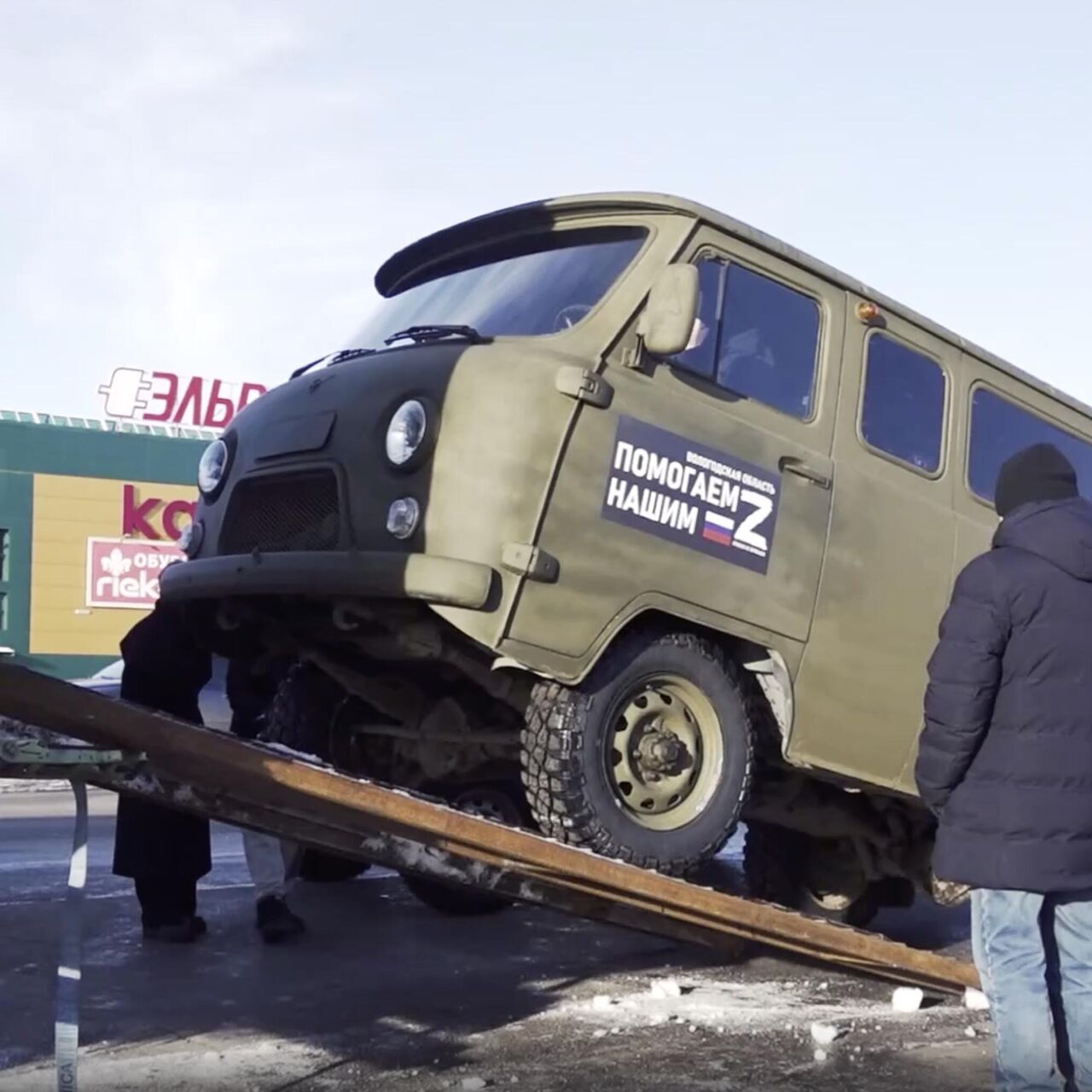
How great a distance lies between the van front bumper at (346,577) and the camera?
4305 mm

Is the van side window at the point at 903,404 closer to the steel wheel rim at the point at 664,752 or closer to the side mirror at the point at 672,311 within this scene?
the side mirror at the point at 672,311

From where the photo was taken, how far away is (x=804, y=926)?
16.8 ft

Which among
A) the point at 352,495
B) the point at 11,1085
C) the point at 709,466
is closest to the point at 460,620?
the point at 352,495

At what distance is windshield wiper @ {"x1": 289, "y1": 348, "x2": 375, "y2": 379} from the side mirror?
968mm

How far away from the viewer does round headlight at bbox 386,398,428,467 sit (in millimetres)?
4464

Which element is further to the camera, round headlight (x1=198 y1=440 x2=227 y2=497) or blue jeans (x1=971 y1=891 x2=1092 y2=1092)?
round headlight (x1=198 y1=440 x2=227 y2=497)

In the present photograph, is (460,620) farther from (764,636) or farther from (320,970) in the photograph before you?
(320,970)

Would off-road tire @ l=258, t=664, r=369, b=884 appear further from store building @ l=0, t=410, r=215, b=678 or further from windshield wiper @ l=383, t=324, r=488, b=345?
store building @ l=0, t=410, r=215, b=678

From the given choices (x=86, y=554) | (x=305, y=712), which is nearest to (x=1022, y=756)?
(x=305, y=712)

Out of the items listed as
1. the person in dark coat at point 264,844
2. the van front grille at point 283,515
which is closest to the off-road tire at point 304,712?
the person in dark coat at point 264,844

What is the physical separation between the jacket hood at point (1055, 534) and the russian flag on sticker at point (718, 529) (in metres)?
1.02

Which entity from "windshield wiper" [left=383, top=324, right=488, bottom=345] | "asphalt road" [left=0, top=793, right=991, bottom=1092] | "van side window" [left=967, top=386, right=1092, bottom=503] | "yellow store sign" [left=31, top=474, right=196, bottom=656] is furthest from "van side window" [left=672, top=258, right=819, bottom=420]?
"yellow store sign" [left=31, top=474, right=196, bottom=656]

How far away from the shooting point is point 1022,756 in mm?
3766

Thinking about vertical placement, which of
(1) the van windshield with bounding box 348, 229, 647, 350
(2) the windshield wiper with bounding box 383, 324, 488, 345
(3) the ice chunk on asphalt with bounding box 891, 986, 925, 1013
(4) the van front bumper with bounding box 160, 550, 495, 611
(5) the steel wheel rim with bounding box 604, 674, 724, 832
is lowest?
(3) the ice chunk on asphalt with bounding box 891, 986, 925, 1013
